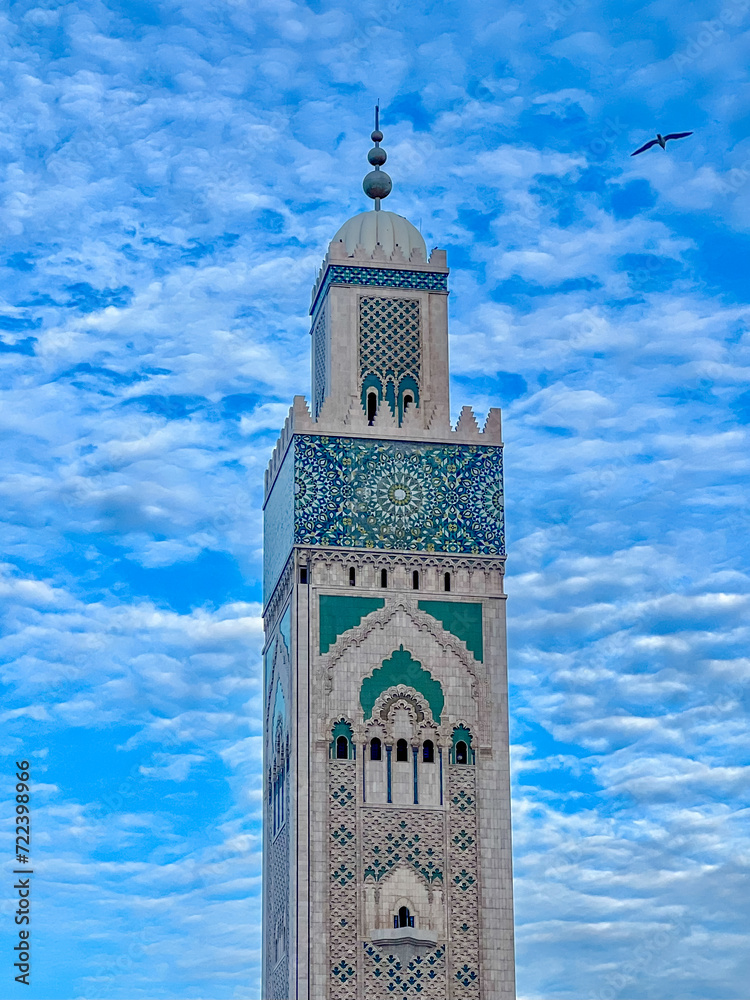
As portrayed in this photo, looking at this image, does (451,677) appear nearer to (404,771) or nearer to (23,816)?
(404,771)

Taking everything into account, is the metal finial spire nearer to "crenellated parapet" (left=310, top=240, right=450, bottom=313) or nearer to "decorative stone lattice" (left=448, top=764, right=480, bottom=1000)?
"crenellated parapet" (left=310, top=240, right=450, bottom=313)

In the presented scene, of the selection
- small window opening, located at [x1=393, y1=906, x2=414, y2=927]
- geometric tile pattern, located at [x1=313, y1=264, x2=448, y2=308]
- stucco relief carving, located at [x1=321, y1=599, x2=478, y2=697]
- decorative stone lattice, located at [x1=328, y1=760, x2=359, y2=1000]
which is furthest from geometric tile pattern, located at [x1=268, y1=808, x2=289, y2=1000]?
geometric tile pattern, located at [x1=313, y1=264, x2=448, y2=308]

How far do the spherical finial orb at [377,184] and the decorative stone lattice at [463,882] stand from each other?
330 inches

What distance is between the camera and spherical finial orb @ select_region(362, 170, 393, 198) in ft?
100.0

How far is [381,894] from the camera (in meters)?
26.2

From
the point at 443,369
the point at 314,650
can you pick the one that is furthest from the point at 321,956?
the point at 443,369

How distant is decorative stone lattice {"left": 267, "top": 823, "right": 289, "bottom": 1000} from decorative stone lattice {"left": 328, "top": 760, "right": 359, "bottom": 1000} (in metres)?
0.75

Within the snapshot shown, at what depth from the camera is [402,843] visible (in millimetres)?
26500

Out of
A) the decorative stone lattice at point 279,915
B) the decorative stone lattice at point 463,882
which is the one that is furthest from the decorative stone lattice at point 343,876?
the decorative stone lattice at point 463,882

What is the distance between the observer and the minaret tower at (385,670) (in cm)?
2620

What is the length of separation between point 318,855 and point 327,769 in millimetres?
1084

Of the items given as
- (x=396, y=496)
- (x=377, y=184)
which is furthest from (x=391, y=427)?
(x=377, y=184)

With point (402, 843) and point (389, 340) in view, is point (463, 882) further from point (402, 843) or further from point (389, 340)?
point (389, 340)

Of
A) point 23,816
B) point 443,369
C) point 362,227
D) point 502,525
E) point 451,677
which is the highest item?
point 362,227
